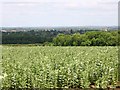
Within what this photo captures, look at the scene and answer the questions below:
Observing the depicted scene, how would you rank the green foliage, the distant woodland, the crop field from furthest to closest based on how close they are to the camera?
Result: 1. the green foliage
2. the distant woodland
3. the crop field

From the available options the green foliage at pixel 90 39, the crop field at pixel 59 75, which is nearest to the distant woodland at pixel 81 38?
the green foliage at pixel 90 39

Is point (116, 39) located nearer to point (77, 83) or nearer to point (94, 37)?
point (94, 37)

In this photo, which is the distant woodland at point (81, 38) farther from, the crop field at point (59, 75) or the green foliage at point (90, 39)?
the crop field at point (59, 75)

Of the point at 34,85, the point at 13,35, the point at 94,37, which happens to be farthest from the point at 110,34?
the point at 34,85

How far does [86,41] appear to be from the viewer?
20.4 m

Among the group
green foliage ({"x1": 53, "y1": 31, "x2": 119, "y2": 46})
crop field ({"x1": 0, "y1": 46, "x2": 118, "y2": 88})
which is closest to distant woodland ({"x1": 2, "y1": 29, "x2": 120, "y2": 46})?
green foliage ({"x1": 53, "y1": 31, "x2": 119, "y2": 46})

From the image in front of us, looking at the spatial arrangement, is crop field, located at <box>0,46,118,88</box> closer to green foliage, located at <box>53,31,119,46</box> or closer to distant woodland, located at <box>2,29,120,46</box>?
distant woodland, located at <box>2,29,120,46</box>

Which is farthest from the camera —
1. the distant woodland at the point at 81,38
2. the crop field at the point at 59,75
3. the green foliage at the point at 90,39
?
the green foliage at the point at 90,39

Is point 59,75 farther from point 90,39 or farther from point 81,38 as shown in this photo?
point 90,39

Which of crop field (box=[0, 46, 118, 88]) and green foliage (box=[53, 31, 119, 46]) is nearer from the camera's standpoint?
crop field (box=[0, 46, 118, 88])

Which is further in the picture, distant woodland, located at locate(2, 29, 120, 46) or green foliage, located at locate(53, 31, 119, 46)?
green foliage, located at locate(53, 31, 119, 46)

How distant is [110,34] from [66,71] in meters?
12.8

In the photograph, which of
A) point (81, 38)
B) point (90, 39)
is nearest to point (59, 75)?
point (81, 38)

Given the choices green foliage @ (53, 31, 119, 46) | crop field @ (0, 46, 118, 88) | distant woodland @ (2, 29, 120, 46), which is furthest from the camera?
green foliage @ (53, 31, 119, 46)
